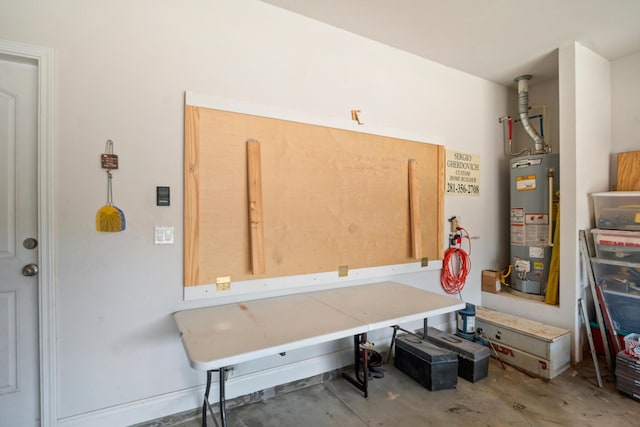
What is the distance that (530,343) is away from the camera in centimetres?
271

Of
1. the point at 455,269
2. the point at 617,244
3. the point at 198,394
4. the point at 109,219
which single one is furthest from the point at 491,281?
the point at 109,219

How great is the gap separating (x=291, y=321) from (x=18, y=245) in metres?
1.58

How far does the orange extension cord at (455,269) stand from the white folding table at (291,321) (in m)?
0.91

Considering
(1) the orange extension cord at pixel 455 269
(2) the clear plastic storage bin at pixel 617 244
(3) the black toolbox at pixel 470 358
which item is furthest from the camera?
(1) the orange extension cord at pixel 455 269

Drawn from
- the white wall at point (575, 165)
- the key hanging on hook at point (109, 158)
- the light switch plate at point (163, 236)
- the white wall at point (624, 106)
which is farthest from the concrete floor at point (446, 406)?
the white wall at point (624, 106)

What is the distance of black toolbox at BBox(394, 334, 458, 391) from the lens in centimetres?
237

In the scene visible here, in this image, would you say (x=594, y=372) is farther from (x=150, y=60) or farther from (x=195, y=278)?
(x=150, y=60)

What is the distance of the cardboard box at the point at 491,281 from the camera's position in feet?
11.4

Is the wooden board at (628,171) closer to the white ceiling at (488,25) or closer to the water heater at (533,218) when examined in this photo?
the water heater at (533,218)

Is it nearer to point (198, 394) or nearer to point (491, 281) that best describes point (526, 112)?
point (491, 281)

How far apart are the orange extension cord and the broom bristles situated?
2.93 m

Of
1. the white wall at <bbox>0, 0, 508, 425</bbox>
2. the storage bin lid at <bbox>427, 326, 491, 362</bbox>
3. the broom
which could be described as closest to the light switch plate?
the white wall at <bbox>0, 0, 508, 425</bbox>

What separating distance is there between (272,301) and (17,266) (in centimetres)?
147

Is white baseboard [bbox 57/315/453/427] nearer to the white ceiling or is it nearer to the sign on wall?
the sign on wall
